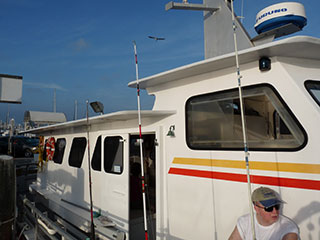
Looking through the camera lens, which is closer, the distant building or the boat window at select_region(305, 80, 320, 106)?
the boat window at select_region(305, 80, 320, 106)

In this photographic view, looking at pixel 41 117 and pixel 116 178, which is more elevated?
pixel 41 117

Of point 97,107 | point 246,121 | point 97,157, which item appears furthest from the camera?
point 97,157

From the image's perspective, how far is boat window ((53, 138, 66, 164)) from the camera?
7178mm

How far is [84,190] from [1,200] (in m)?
1.82

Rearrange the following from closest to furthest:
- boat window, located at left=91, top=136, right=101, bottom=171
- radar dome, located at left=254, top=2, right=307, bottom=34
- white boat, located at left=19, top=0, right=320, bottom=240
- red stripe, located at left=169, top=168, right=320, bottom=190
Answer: red stripe, located at left=169, top=168, right=320, bottom=190
white boat, located at left=19, top=0, right=320, bottom=240
radar dome, located at left=254, top=2, right=307, bottom=34
boat window, located at left=91, top=136, right=101, bottom=171

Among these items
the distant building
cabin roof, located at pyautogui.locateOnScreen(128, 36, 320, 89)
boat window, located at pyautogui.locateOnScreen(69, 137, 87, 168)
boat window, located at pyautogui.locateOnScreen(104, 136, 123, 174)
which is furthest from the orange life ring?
cabin roof, located at pyautogui.locateOnScreen(128, 36, 320, 89)

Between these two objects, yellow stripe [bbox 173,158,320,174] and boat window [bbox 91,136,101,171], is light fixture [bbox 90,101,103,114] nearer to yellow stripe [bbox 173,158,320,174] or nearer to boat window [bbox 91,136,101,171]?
boat window [bbox 91,136,101,171]

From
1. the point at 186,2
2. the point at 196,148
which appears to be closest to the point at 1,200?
the point at 196,148

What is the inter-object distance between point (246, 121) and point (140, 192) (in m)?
3.59

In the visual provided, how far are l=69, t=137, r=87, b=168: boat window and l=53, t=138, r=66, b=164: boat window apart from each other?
676 millimetres

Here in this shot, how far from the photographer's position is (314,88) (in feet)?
9.02

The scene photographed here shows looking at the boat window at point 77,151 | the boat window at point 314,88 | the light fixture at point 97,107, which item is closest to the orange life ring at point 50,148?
the boat window at point 77,151

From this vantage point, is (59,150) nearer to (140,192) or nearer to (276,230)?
(140,192)

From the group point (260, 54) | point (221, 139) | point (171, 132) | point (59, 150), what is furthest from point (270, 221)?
point (59, 150)
